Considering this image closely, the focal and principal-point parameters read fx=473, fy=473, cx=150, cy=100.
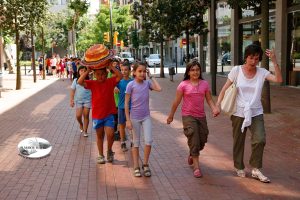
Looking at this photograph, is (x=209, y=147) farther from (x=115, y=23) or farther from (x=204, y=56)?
(x=115, y=23)

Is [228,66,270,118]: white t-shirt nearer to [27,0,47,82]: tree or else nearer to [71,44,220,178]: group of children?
[71,44,220,178]: group of children

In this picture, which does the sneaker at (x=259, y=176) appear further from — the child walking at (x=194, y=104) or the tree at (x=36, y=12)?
the tree at (x=36, y=12)

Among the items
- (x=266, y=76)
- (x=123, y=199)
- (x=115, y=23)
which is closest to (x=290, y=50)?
(x=266, y=76)

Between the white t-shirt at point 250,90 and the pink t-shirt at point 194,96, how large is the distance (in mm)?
405

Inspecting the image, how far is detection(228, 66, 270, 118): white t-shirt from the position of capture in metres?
5.90

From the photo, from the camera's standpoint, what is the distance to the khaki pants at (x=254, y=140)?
5906 mm

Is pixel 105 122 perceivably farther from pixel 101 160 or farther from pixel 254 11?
pixel 254 11

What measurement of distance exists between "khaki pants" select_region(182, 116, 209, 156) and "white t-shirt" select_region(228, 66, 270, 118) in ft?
1.70

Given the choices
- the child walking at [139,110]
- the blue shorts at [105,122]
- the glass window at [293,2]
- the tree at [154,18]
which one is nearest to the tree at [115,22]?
the tree at [154,18]

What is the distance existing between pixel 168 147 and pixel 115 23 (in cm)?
5647

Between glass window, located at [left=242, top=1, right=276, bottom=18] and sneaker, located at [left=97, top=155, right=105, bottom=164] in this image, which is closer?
sneaker, located at [left=97, top=155, right=105, bottom=164]

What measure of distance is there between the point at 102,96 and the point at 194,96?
134 centimetres

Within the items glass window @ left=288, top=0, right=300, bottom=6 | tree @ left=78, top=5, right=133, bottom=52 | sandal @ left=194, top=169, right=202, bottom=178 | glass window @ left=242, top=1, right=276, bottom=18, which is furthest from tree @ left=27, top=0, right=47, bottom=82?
tree @ left=78, top=5, right=133, bottom=52

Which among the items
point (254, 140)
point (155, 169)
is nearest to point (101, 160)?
point (155, 169)
